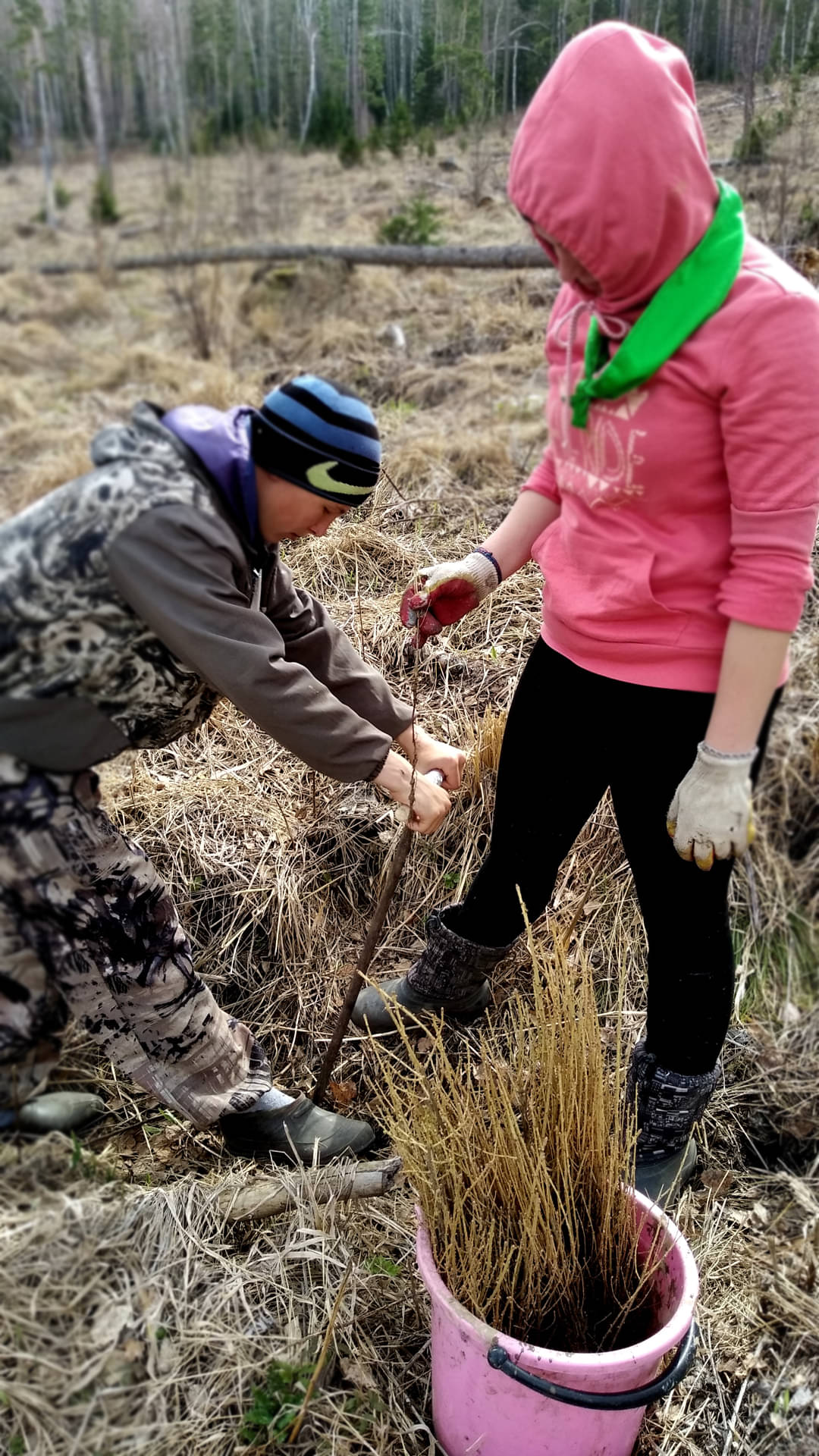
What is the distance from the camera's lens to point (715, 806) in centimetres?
139

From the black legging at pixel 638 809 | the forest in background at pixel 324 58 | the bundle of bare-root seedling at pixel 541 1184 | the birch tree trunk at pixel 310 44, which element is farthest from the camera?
the birch tree trunk at pixel 310 44

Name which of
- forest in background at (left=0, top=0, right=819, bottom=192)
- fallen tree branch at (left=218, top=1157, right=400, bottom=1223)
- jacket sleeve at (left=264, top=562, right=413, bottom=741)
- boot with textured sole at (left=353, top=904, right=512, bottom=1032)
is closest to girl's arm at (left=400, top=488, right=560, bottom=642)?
jacket sleeve at (left=264, top=562, right=413, bottom=741)

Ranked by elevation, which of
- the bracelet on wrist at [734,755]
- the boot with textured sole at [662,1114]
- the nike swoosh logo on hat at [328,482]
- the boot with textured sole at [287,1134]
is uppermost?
the nike swoosh logo on hat at [328,482]

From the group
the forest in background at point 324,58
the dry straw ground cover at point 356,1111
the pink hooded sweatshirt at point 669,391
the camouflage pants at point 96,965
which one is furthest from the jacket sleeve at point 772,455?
the forest in background at point 324,58

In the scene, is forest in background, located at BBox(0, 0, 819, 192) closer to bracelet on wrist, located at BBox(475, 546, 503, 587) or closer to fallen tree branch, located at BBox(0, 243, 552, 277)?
fallen tree branch, located at BBox(0, 243, 552, 277)

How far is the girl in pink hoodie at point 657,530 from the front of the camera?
1189mm

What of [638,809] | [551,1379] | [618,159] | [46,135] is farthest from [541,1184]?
[46,135]

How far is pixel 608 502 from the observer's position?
1.42 m

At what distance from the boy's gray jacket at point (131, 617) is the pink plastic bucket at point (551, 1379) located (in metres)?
0.83

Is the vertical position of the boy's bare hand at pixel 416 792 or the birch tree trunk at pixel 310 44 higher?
the birch tree trunk at pixel 310 44

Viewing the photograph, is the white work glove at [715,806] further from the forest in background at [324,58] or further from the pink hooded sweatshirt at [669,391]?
the forest in background at [324,58]

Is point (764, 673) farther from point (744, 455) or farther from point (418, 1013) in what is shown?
point (418, 1013)

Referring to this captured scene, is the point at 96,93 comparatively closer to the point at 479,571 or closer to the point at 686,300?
the point at 479,571

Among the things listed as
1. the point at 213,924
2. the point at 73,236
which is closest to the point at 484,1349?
the point at 213,924
